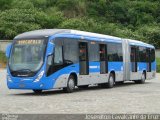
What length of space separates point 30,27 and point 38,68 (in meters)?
48.3

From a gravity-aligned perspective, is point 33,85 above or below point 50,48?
below

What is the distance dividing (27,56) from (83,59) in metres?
3.99

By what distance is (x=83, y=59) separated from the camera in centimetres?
2619

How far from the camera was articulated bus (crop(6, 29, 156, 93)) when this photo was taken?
74.8 feet

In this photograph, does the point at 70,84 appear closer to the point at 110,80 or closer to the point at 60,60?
the point at 60,60

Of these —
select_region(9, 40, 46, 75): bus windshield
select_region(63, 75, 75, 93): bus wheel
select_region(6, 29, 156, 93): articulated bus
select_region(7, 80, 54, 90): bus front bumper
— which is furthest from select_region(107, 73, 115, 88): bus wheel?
select_region(9, 40, 46, 75): bus windshield

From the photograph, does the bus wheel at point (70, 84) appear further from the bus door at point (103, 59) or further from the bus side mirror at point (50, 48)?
the bus door at point (103, 59)

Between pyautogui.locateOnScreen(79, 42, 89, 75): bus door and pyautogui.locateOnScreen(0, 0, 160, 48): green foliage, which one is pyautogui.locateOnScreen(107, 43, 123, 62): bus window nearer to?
pyautogui.locateOnScreen(79, 42, 89, 75): bus door

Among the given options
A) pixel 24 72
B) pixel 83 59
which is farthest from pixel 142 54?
pixel 24 72

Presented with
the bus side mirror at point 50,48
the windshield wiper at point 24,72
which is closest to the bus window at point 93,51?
the bus side mirror at point 50,48

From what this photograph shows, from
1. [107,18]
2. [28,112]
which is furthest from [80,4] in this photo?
[28,112]

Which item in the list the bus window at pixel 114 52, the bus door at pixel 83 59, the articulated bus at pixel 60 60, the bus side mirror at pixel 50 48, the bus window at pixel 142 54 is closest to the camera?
the articulated bus at pixel 60 60

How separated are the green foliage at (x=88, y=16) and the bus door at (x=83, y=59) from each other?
42.3 meters

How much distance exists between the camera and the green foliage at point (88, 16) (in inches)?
2889
